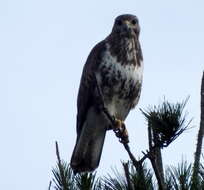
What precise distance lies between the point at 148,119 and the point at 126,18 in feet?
11.6

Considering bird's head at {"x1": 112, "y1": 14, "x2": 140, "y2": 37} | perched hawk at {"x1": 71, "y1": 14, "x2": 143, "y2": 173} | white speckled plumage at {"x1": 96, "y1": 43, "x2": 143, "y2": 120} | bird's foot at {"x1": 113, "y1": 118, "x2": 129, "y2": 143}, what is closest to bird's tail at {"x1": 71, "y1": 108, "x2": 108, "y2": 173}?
perched hawk at {"x1": 71, "y1": 14, "x2": 143, "y2": 173}

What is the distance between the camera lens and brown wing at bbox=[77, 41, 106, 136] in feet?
18.3

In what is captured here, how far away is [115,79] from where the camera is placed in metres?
5.35

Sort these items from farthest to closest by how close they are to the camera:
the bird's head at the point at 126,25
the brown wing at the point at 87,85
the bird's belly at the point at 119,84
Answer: the bird's head at the point at 126,25, the brown wing at the point at 87,85, the bird's belly at the point at 119,84

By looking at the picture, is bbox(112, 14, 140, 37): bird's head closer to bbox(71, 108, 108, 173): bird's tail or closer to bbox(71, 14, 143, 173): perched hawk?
bbox(71, 14, 143, 173): perched hawk

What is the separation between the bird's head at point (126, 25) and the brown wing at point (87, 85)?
0.34m

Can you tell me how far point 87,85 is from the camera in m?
5.67

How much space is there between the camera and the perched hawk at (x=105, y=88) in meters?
5.37

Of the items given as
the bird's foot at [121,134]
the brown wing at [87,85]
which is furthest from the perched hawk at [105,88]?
the bird's foot at [121,134]

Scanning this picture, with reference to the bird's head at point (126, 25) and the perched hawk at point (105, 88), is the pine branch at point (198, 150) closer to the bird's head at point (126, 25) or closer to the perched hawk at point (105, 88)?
the perched hawk at point (105, 88)

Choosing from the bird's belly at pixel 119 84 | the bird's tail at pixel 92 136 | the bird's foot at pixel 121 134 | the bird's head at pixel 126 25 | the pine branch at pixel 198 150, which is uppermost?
the bird's head at pixel 126 25

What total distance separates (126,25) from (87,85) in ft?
3.00

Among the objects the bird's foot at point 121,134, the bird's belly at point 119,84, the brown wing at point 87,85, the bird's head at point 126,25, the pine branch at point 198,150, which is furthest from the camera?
the bird's head at point 126,25

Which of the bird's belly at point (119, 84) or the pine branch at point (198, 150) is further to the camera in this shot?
the bird's belly at point (119, 84)
